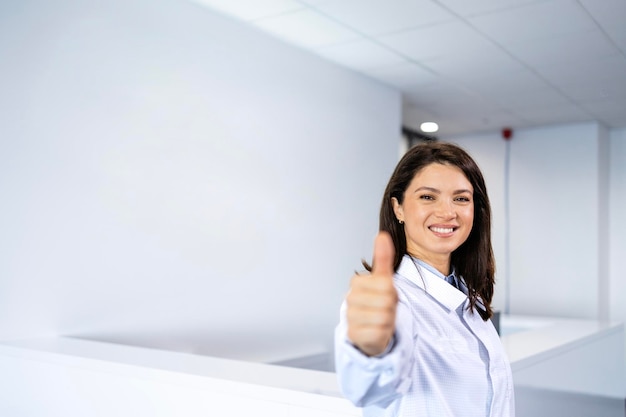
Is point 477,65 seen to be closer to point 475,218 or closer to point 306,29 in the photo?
point 306,29

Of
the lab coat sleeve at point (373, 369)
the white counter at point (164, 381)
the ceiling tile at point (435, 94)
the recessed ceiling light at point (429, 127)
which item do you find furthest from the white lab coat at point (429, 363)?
the recessed ceiling light at point (429, 127)

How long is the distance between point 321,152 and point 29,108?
208 cm

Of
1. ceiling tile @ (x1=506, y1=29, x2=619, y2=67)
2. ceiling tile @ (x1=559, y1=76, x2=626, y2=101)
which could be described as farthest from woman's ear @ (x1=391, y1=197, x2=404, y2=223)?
ceiling tile @ (x1=559, y1=76, x2=626, y2=101)

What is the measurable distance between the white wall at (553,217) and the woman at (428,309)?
5480 mm

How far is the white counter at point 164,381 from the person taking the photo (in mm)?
1820

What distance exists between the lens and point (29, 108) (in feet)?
9.00

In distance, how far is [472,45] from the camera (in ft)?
13.4

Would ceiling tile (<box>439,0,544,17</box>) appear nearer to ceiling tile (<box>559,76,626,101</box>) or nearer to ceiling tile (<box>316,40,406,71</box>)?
ceiling tile (<box>316,40,406,71</box>)

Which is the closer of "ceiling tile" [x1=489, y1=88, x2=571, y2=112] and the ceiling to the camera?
the ceiling

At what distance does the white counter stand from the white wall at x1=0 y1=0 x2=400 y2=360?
331 mm

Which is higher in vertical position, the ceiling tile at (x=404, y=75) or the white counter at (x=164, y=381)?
the ceiling tile at (x=404, y=75)

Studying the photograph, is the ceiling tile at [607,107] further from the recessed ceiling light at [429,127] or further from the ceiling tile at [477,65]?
the recessed ceiling light at [429,127]

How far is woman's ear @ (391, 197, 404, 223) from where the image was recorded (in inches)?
46.9

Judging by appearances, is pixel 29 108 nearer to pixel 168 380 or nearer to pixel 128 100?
pixel 128 100
